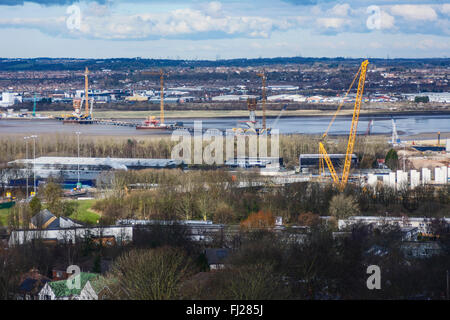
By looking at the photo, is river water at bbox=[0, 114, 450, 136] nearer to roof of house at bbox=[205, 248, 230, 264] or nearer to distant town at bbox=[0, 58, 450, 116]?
distant town at bbox=[0, 58, 450, 116]

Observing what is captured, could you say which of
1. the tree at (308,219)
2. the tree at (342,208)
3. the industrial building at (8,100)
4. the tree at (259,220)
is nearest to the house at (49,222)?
the tree at (259,220)

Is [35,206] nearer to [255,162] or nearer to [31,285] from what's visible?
[31,285]

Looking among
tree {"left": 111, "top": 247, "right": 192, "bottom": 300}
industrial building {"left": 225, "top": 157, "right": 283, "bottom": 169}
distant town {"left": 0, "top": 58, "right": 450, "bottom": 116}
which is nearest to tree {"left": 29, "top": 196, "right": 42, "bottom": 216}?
tree {"left": 111, "top": 247, "right": 192, "bottom": 300}

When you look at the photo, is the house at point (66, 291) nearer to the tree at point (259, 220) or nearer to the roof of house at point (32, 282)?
the roof of house at point (32, 282)

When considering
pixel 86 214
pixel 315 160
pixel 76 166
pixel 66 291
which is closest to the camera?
pixel 66 291

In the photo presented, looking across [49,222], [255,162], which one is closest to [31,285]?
[49,222]

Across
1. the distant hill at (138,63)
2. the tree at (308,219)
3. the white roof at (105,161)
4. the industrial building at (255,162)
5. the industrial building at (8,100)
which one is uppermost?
the distant hill at (138,63)
